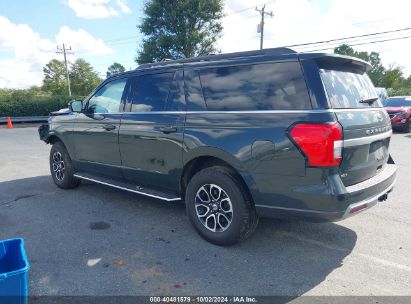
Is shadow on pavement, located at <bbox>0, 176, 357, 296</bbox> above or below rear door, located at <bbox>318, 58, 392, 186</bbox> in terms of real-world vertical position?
below

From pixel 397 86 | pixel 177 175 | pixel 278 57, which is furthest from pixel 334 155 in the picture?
pixel 397 86

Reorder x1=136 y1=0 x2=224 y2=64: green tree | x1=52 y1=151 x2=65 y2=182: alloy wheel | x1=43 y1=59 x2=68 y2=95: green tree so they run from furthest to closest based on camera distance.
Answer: x1=43 y1=59 x2=68 y2=95: green tree
x1=136 y1=0 x2=224 y2=64: green tree
x1=52 y1=151 x2=65 y2=182: alloy wheel

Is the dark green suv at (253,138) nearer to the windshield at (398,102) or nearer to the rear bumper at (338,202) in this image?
the rear bumper at (338,202)

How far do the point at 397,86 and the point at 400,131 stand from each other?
46.9 meters

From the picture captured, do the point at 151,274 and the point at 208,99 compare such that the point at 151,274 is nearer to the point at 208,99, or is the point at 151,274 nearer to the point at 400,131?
the point at 208,99

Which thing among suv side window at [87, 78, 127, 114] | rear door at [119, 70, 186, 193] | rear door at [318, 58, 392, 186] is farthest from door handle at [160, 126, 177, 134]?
rear door at [318, 58, 392, 186]

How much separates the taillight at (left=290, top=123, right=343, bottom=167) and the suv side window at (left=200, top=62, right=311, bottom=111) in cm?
23

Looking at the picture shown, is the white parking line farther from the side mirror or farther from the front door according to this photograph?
the side mirror

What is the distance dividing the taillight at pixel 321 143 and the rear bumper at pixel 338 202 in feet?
0.56

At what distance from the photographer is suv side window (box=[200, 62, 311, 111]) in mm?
2980

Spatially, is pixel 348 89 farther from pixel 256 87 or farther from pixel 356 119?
pixel 256 87

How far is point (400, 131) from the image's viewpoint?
14.4 meters

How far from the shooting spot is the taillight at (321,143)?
2.74m

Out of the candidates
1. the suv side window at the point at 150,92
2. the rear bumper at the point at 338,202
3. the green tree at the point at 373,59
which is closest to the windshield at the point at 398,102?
the rear bumper at the point at 338,202
